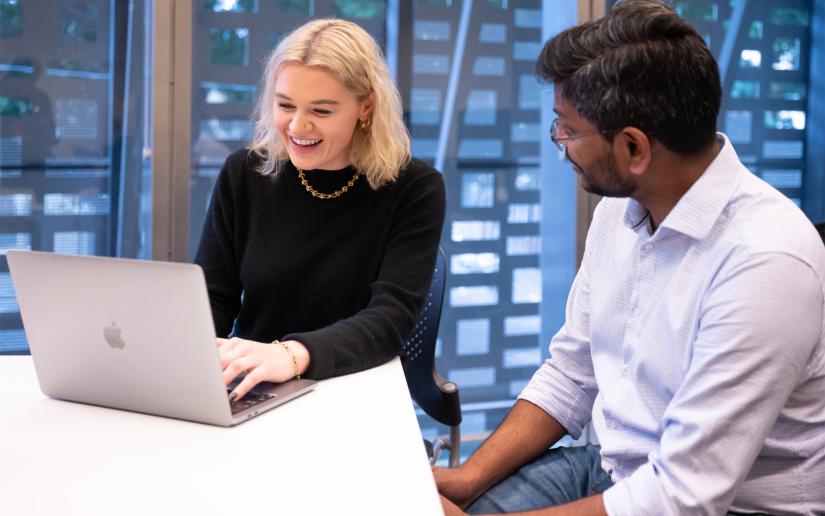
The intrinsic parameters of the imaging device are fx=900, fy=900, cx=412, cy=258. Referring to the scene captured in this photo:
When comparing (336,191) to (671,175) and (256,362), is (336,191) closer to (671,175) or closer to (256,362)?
(256,362)

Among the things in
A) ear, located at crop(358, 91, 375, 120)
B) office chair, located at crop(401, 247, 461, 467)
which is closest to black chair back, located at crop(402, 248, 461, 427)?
office chair, located at crop(401, 247, 461, 467)

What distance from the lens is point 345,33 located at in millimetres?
2023

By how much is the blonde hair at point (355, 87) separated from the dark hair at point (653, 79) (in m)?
0.74

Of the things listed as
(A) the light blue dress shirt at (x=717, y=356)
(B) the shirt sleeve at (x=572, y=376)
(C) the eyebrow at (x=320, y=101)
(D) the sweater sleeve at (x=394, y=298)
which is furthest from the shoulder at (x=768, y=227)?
(C) the eyebrow at (x=320, y=101)

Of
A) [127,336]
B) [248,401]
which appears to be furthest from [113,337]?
[248,401]

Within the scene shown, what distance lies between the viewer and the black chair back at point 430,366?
6.98 feet

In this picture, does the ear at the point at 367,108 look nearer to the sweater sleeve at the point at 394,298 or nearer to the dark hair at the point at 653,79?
the sweater sleeve at the point at 394,298

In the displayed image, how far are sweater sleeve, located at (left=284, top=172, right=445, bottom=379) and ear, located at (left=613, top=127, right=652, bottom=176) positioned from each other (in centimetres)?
61

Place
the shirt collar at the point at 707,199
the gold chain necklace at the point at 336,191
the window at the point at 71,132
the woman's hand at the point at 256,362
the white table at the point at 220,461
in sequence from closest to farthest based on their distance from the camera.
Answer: the white table at the point at 220,461 → the shirt collar at the point at 707,199 → the woman's hand at the point at 256,362 → the gold chain necklace at the point at 336,191 → the window at the point at 71,132

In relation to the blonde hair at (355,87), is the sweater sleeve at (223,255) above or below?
below

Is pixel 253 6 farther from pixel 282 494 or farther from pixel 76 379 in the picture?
pixel 282 494

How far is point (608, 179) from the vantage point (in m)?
1.40

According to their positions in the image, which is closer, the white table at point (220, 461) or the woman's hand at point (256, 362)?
the white table at point (220, 461)

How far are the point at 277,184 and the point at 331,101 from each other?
261 millimetres
